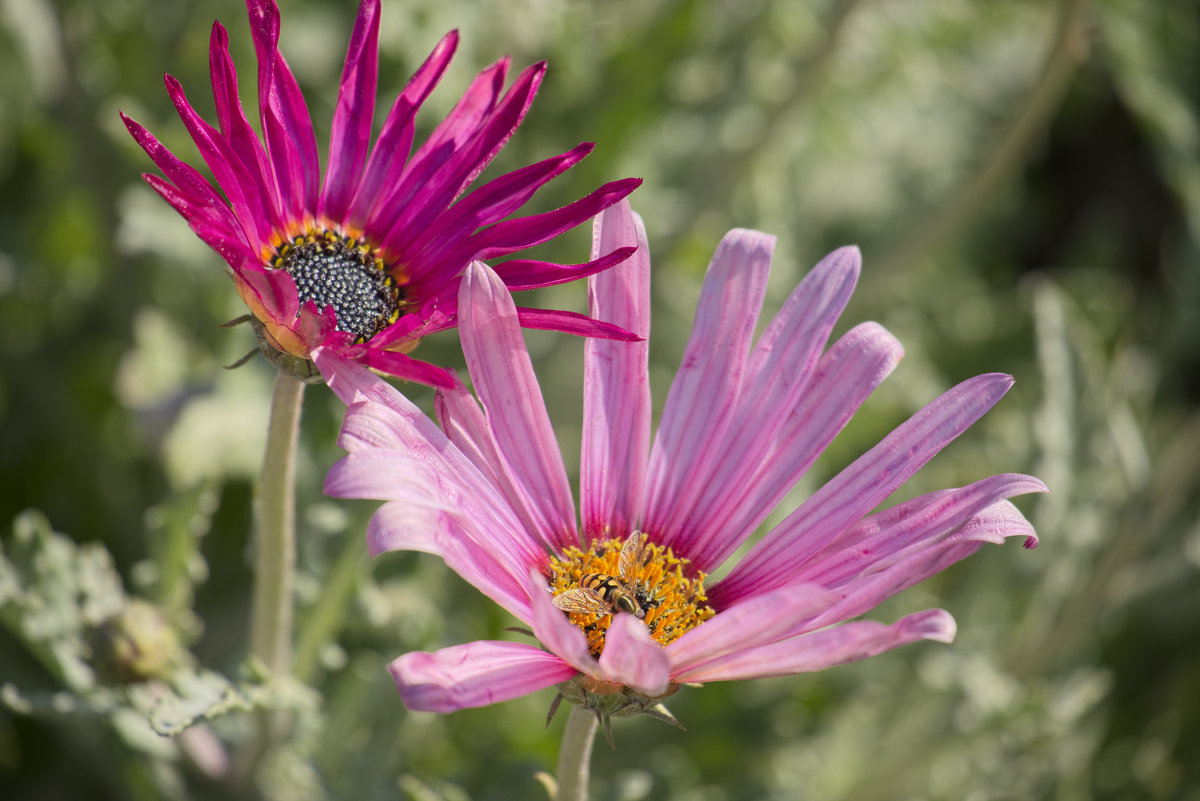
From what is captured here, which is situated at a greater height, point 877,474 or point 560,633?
point 877,474

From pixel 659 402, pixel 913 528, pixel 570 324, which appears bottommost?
pixel 913 528

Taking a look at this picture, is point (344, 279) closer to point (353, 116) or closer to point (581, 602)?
point (353, 116)

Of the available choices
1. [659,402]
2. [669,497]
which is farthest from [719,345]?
[659,402]

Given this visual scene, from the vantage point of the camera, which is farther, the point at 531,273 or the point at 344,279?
the point at 344,279

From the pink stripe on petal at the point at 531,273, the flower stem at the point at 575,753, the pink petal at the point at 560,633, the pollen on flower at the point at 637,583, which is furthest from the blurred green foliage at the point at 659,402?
the pink petal at the point at 560,633

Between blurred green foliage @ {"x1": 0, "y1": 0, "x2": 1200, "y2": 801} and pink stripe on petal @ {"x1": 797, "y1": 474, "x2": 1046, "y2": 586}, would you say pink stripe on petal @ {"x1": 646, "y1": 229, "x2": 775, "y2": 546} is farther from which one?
blurred green foliage @ {"x1": 0, "y1": 0, "x2": 1200, "y2": 801}

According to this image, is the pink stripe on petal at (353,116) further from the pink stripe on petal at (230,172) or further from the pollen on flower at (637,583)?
the pollen on flower at (637,583)
